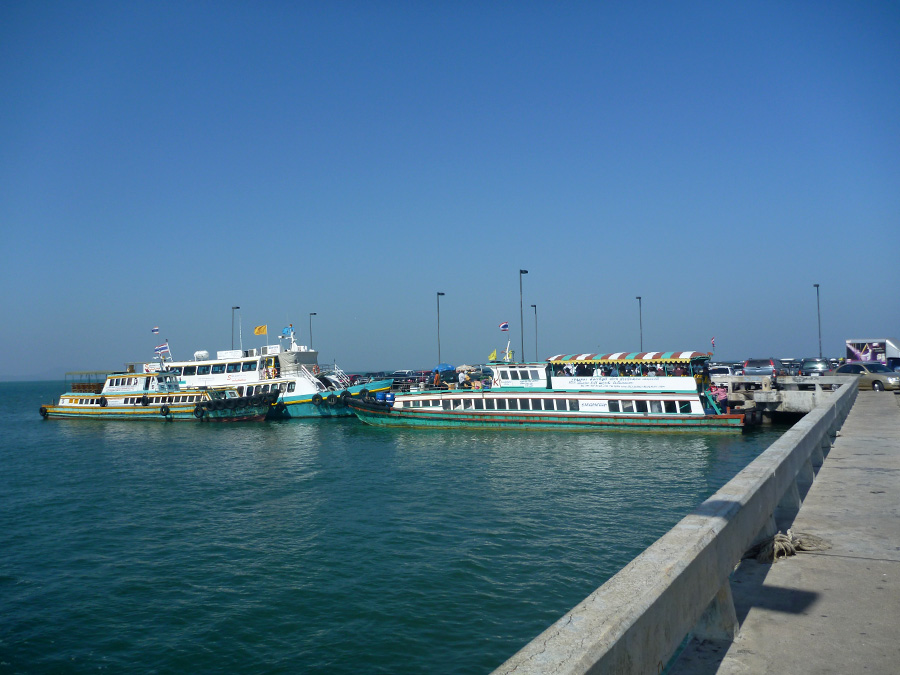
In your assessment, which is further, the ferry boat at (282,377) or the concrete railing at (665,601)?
the ferry boat at (282,377)

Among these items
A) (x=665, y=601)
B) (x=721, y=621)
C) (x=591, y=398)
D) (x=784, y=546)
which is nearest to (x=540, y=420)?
(x=591, y=398)

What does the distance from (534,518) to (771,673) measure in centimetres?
1413

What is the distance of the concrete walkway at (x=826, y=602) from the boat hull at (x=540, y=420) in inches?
1018

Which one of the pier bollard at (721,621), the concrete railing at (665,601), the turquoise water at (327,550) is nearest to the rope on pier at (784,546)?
the concrete railing at (665,601)

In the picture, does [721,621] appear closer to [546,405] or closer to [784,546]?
[784,546]

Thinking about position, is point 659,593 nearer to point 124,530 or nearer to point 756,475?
point 756,475

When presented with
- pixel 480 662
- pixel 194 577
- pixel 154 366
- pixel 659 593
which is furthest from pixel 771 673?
pixel 154 366

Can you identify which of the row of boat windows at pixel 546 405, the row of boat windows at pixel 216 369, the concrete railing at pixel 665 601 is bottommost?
the row of boat windows at pixel 546 405

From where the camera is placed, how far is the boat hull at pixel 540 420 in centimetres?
3353

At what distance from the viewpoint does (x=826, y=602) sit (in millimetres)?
5164

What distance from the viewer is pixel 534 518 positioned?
58.9 ft

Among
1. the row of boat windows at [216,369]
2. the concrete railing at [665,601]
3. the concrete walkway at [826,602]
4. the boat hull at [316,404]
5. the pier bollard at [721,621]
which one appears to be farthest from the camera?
the row of boat windows at [216,369]

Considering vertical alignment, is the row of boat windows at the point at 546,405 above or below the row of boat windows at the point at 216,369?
below

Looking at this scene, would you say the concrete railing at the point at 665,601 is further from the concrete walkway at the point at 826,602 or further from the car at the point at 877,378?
the car at the point at 877,378
